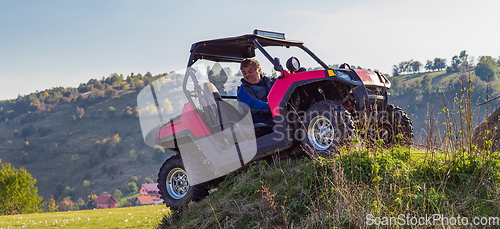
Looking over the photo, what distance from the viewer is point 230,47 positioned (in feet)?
22.4

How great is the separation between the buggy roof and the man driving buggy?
37 cm

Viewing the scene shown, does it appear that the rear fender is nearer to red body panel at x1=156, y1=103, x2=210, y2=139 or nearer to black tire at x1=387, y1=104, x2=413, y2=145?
red body panel at x1=156, y1=103, x2=210, y2=139

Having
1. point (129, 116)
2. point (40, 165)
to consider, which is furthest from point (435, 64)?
point (40, 165)

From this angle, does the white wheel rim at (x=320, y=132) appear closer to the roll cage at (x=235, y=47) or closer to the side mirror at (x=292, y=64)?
the side mirror at (x=292, y=64)

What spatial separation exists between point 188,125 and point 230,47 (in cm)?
159

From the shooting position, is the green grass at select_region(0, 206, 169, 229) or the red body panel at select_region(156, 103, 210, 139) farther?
the green grass at select_region(0, 206, 169, 229)

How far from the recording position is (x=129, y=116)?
16400 cm

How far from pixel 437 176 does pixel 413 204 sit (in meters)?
0.61

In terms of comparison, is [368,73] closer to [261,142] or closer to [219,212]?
[261,142]

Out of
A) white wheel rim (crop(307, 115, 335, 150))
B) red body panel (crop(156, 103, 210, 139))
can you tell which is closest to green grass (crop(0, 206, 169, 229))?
red body panel (crop(156, 103, 210, 139))

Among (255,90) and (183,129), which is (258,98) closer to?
(255,90)

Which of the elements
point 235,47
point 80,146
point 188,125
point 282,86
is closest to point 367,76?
point 282,86

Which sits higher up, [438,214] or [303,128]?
[303,128]

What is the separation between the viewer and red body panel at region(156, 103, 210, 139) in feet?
20.5
